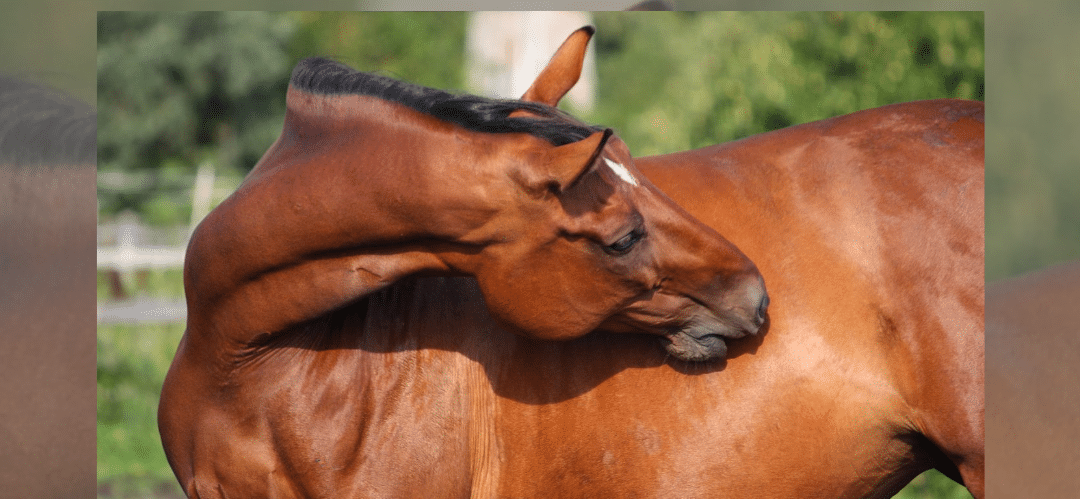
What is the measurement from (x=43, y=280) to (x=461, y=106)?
104 centimetres

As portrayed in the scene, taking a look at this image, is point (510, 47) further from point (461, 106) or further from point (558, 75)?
point (461, 106)

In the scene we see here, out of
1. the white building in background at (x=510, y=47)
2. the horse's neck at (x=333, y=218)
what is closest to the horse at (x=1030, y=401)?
the horse's neck at (x=333, y=218)

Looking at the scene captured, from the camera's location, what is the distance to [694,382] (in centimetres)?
259

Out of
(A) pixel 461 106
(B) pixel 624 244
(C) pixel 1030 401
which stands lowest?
(C) pixel 1030 401

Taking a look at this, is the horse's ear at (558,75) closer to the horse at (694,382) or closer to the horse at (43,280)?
the horse at (694,382)

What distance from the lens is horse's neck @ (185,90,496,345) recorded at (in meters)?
2.22

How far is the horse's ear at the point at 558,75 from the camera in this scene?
2795mm

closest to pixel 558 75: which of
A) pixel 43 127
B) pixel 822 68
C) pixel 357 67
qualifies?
pixel 43 127

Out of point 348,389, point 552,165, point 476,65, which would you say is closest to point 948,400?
point 552,165

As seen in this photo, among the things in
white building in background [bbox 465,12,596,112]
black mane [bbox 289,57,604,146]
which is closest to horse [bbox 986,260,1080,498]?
black mane [bbox 289,57,604,146]

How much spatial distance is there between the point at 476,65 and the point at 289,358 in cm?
1127

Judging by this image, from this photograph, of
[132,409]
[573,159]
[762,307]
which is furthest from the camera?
[132,409]

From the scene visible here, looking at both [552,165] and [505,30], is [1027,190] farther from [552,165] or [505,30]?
[505,30]

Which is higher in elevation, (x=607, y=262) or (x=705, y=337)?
(x=607, y=262)
